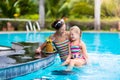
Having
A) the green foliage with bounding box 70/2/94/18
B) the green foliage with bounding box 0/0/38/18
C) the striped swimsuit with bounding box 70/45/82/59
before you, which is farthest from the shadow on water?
the green foliage with bounding box 70/2/94/18

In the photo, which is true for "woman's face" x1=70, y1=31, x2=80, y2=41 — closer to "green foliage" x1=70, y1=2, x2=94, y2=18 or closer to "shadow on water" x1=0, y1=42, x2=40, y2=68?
"shadow on water" x1=0, y1=42, x2=40, y2=68

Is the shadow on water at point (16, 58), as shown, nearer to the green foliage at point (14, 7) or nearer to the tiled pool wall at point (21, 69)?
the tiled pool wall at point (21, 69)

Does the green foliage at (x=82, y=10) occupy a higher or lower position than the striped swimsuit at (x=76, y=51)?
higher

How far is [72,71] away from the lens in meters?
7.32

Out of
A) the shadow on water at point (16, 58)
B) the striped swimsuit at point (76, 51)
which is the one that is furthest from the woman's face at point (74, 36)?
the shadow on water at point (16, 58)

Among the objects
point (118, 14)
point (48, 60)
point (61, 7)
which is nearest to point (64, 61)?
point (48, 60)

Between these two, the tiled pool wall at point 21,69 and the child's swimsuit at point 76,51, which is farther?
the child's swimsuit at point 76,51

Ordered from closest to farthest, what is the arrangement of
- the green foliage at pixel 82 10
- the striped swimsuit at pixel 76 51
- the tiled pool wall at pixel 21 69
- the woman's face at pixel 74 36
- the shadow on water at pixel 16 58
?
the tiled pool wall at pixel 21 69
the shadow on water at pixel 16 58
the woman's face at pixel 74 36
the striped swimsuit at pixel 76 51
the green foliage at pixel 82 10

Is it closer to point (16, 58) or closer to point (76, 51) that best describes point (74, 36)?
point (76, 51)

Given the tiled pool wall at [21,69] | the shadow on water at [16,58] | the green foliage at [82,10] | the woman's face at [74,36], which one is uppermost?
the green foliage at [82,10]

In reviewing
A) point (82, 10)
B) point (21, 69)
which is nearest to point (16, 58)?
point (21, 69)

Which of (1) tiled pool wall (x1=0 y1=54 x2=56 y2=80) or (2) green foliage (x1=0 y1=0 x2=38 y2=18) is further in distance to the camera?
(2) green foliage (x1=0 y1=0 x2=38 y2=18)

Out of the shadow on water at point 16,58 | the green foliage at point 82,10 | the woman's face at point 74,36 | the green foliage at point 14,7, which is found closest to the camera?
the shadow on water at point 16,58

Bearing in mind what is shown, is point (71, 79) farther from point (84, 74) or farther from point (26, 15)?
point (26, 15)
